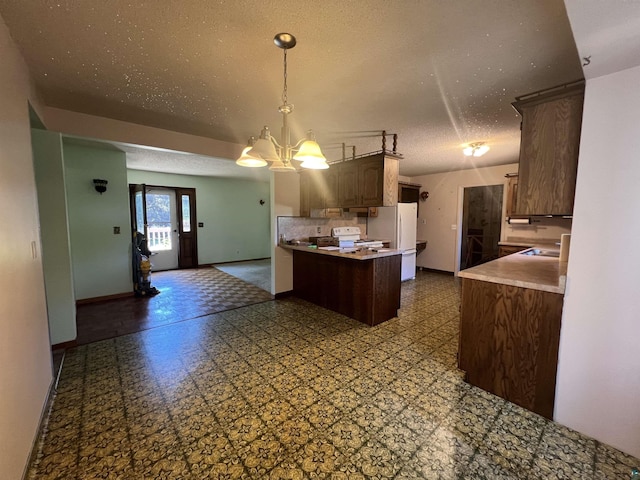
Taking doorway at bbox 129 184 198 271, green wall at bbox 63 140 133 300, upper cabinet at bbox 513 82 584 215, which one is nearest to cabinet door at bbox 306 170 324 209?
upper cabinet at bbox 513 82 584 215

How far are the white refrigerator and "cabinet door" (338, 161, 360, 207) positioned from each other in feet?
5.53

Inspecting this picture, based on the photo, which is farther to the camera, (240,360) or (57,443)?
(240,360)

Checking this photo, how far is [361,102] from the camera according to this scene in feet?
8.66

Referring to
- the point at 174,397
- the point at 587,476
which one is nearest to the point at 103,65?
the point at 174,397

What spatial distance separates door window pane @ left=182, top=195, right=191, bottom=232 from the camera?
7011 millimetres

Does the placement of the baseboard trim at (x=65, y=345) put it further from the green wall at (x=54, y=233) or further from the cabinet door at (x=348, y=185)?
the cabinet door at (x=348, y=185)

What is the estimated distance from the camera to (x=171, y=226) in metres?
6.93

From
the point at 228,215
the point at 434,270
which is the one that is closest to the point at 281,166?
the point at 434,270

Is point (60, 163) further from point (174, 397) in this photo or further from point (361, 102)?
point (361, 102)

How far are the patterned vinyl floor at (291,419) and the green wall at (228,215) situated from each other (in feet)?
15.5

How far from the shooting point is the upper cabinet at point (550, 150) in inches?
68.1

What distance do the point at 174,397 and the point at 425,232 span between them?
20.7 feet

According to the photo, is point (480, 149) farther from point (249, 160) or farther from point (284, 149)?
point (249, 160)

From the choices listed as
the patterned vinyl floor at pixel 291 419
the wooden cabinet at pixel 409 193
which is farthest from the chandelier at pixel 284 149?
the wooden cabinet at pixel 409 193
